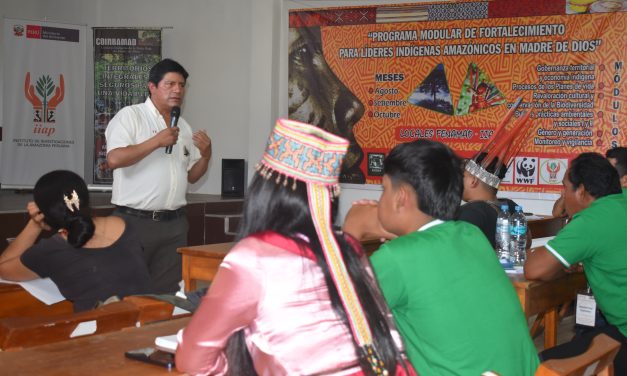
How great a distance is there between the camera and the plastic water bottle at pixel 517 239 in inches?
154

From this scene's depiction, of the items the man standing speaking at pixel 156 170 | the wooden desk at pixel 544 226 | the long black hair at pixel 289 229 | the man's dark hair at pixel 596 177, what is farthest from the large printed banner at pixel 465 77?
the long black hair at pixel 289 229

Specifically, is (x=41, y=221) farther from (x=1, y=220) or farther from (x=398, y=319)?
(x=1, y=220)

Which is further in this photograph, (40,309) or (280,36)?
(280,36)

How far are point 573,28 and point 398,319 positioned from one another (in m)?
Result: 5.21

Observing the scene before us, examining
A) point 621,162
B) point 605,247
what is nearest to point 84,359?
point 605,247

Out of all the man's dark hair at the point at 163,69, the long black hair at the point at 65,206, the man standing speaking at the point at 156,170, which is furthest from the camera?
the man's dark hair at the point at 163,69

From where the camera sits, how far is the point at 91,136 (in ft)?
27.7

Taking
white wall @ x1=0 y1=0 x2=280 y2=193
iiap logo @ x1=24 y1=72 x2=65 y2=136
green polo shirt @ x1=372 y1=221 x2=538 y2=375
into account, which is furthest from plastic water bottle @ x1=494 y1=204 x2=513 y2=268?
iiap logo @ x1=24 y1=72 x2=65 y2=136

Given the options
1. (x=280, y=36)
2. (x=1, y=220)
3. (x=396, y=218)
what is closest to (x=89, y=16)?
(x=280, y=36)

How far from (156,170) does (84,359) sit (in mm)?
2430

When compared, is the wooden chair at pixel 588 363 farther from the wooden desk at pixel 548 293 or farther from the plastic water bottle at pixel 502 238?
the plastic water bottle at pixel 502 238

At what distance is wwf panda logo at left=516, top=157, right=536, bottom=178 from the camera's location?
666 cm

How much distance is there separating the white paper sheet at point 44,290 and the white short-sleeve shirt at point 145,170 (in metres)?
1.24

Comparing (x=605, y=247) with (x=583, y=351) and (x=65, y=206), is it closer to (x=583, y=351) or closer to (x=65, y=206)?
(x=583, y=351)
